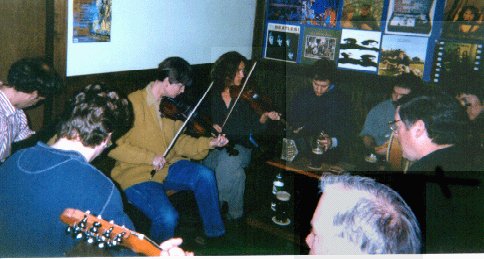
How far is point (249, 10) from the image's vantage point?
4484 millimetres

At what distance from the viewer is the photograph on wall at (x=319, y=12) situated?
4.15 metres

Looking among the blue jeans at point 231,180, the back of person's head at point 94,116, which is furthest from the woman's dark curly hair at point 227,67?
the back of person's head at point 94,116

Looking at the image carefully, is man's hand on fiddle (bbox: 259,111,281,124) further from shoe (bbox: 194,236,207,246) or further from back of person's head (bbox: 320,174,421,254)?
back of person's head (bbox: 320,174,421,254)

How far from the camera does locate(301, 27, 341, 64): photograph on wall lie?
164 inches

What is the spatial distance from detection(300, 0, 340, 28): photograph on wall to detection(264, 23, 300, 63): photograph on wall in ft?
0.55

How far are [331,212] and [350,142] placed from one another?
8.53 feet

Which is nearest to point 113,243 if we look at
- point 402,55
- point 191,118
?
point 191,118

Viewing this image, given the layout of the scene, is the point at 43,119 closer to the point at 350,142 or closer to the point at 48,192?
the point at 48,192

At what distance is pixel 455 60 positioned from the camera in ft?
11.9

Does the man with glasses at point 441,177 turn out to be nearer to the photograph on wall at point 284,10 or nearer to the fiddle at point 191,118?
the fiddle at point 191,118

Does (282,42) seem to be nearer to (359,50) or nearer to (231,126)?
(359,50)

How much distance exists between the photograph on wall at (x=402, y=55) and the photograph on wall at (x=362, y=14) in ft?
0.63

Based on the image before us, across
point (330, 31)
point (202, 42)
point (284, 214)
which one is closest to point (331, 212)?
point (284, 214)

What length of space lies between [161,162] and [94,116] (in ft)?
2.95
